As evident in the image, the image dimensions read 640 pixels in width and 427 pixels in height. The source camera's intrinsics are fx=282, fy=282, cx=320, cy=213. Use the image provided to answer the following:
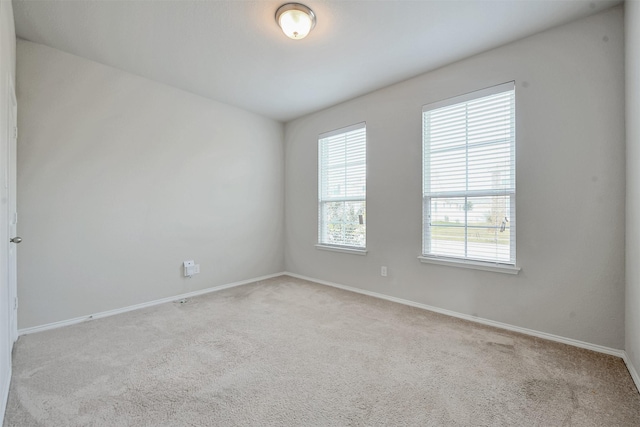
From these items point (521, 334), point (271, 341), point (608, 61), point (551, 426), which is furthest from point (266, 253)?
point (608, 61)

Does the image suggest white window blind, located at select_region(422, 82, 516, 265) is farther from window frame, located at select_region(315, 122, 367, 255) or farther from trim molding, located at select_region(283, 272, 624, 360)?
window frame, located at select_region(315, 122, 367, 255)

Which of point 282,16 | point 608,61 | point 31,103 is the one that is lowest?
point 31,103

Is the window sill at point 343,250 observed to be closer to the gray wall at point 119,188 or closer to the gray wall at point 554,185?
the gray wall at point 554,185

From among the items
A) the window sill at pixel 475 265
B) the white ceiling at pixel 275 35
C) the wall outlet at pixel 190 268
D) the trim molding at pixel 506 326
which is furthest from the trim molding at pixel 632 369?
the wall outlet at pixel 190 268

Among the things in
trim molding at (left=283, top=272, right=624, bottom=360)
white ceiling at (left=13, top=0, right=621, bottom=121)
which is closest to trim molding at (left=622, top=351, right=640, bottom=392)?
trim molding at (left=283, top=272, right=624, bottom=360)

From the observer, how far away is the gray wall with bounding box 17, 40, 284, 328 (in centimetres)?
264

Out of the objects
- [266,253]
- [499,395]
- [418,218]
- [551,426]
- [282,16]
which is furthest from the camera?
[266,253]

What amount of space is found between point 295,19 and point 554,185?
8.41 ft

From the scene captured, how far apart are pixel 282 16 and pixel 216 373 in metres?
2.70

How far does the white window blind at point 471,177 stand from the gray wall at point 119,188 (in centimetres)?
267

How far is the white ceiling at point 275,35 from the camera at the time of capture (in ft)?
7.15

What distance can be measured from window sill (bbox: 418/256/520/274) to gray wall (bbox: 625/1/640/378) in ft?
2.39

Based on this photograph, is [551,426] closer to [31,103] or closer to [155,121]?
[155,121]

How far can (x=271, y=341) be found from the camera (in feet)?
7.98
